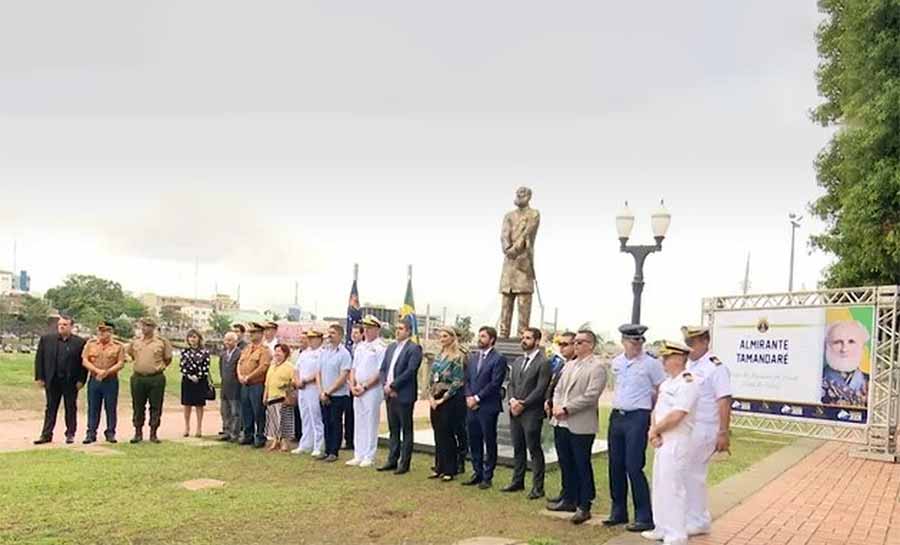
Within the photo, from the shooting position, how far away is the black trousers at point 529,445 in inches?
292

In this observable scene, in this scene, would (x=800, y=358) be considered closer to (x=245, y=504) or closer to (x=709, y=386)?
(x=709, y=386)

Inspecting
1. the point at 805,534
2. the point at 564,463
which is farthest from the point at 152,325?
the point at 805,534

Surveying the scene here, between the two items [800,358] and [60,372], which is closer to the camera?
[60,372]

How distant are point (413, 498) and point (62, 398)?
5.59 m

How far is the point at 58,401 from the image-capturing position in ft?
32.3

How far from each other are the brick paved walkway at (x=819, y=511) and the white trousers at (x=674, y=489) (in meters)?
0.39

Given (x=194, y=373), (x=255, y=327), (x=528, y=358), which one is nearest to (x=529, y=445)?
(x=528, y=358)

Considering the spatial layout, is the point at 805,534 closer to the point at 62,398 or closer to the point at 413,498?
the point at 413,498

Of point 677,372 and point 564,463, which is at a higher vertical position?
point 677,372

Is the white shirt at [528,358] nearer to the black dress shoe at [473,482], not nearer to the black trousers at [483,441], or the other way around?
the black trousers at [483,441]

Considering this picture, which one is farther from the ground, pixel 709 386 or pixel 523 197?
pixel 523 197

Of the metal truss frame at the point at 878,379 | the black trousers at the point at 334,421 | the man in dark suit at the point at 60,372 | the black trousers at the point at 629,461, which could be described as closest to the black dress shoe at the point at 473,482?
the black trousers at the point at 629,461

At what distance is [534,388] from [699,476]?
1.82 m

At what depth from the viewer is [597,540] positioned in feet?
19.3
